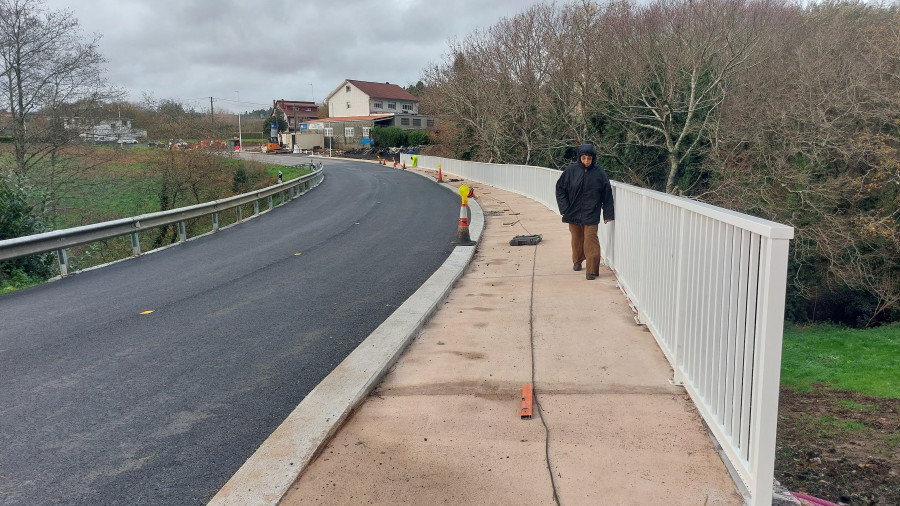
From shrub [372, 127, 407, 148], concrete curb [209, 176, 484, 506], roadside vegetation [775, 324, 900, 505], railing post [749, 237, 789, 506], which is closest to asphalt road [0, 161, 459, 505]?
concrete curb [209, 176, 484, 506]

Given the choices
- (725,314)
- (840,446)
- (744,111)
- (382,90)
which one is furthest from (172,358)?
(382,90)

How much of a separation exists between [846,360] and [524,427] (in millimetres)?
13773

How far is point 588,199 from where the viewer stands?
850 cm

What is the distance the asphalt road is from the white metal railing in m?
2.68

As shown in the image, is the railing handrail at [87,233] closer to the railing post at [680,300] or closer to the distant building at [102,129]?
the railing post at [680,300]

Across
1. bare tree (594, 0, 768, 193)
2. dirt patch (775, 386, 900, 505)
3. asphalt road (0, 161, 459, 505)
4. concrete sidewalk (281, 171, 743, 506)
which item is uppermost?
bare tree (594, 0, 768, 193)

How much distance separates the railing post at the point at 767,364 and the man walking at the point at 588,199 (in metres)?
5.49

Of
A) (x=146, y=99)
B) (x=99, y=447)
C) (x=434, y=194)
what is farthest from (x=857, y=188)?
(x=146, y=99)

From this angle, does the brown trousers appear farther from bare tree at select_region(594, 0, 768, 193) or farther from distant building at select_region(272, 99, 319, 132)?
distant building at select_region(272, 99, 319, 132)

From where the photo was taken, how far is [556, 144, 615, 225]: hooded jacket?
834 centimetres

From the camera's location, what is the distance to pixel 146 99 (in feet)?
108

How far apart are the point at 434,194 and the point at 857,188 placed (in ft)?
52.2

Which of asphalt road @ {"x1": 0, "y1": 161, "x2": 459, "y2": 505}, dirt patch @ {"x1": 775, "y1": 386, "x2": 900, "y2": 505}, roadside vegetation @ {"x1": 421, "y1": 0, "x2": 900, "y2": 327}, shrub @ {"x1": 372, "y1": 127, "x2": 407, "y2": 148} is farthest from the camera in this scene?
shrub @ {"x1": 372, "y1": 127, "x2": 407, "y2": 148}

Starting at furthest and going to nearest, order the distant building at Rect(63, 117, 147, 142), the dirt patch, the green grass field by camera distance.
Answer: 1. the distant building at Rect(63, 117, 147, 142)
2. the green grass field
3. the dirt patch
